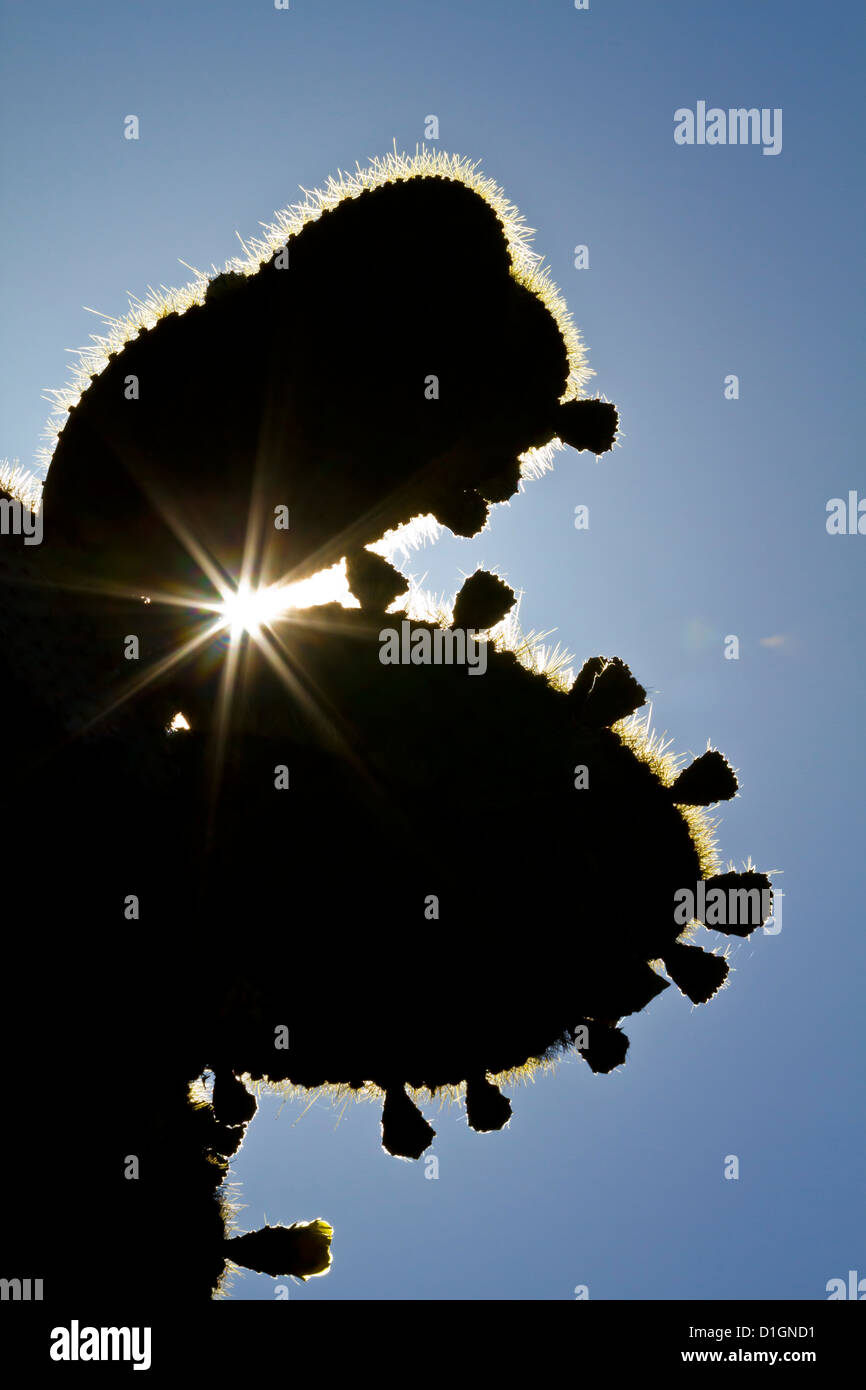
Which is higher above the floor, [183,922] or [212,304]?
[212,304]

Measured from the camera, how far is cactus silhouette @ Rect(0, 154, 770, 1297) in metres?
3.39

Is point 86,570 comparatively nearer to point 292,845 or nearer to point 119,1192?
point 292,845

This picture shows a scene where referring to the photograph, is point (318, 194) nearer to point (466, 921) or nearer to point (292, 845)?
point (292, 845)

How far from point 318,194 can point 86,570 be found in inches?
91.5

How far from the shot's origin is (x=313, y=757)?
3.79m

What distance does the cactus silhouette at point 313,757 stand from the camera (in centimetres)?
339

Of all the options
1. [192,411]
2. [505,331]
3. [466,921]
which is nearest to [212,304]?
[192,411]

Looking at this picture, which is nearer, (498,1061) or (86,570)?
(86,570)
